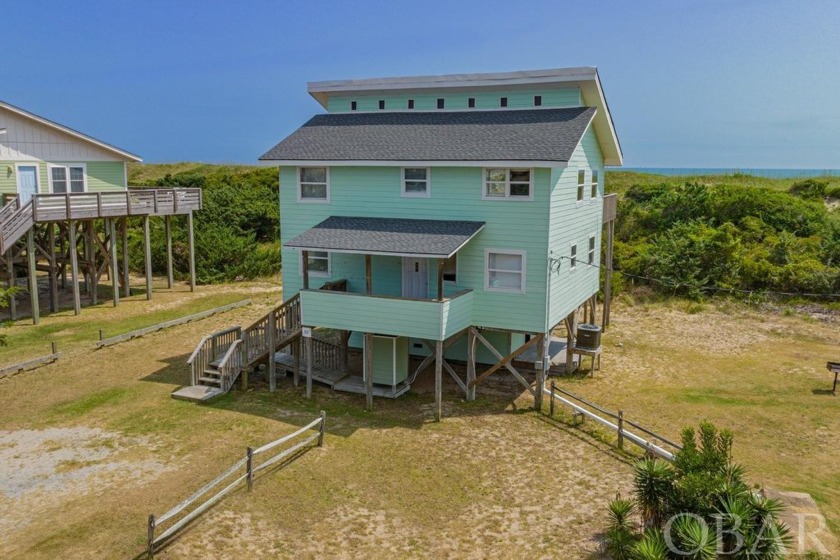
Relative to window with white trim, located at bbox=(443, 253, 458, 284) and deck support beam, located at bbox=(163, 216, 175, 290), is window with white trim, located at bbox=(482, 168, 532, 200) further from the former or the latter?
deck support beam, located at bbox=(163, 216, 175, 290)

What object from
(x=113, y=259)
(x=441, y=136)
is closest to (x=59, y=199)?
(x=113, y=259)

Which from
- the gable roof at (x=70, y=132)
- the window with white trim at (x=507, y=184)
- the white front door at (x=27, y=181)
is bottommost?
the window with white trim at (x=507, y=184)

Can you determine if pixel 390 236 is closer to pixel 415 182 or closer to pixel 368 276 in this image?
pixel 368 276

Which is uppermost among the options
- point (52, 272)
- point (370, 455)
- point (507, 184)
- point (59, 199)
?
point (507, 184)

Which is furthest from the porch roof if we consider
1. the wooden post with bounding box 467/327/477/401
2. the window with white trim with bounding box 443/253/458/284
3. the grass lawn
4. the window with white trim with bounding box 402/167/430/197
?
the grass lawn

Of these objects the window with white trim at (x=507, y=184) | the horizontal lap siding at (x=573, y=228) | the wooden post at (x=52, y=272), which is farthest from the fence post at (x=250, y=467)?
the wooden post at (x=52, y=272)

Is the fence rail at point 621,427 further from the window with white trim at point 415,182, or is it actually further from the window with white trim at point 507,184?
the window with white trim at point 415,182
